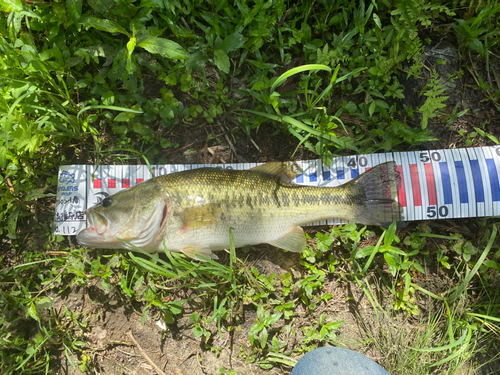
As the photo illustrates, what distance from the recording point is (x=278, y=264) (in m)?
3.38

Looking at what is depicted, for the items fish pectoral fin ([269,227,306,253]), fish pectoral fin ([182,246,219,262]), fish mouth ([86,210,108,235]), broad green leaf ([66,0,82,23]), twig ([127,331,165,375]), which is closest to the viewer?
broad green leaf ([66,0,82,23])

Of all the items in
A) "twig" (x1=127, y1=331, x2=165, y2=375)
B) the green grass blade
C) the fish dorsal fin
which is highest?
the fish dorsal fin

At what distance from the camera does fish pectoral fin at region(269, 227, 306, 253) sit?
3.15 m

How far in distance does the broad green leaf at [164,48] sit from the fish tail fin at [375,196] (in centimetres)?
Answer: 220

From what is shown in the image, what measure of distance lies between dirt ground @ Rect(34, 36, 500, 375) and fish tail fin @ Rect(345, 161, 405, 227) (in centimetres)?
66

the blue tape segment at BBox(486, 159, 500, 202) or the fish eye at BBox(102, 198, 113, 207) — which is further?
the blue tape segment at BBox(486, 159, 500, 202)

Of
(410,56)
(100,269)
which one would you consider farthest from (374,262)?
(100,269)

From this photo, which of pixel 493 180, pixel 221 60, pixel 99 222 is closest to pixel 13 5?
pixel 221 60

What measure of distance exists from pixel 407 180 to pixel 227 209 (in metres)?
2.07

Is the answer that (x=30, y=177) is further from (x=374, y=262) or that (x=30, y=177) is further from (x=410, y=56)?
(x=410, y=56)

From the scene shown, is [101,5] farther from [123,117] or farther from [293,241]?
[293,241]

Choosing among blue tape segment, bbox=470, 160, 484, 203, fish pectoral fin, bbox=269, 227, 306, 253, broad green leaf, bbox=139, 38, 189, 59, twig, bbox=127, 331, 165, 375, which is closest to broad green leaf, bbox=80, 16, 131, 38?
broad green leaf, bbox=139, 38, 189, 59

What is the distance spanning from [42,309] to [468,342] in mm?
4710

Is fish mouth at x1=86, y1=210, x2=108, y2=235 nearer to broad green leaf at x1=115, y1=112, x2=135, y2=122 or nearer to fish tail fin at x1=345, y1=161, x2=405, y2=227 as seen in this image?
broad green leaf at x1=115, y1=112, x2=135, y2=122
